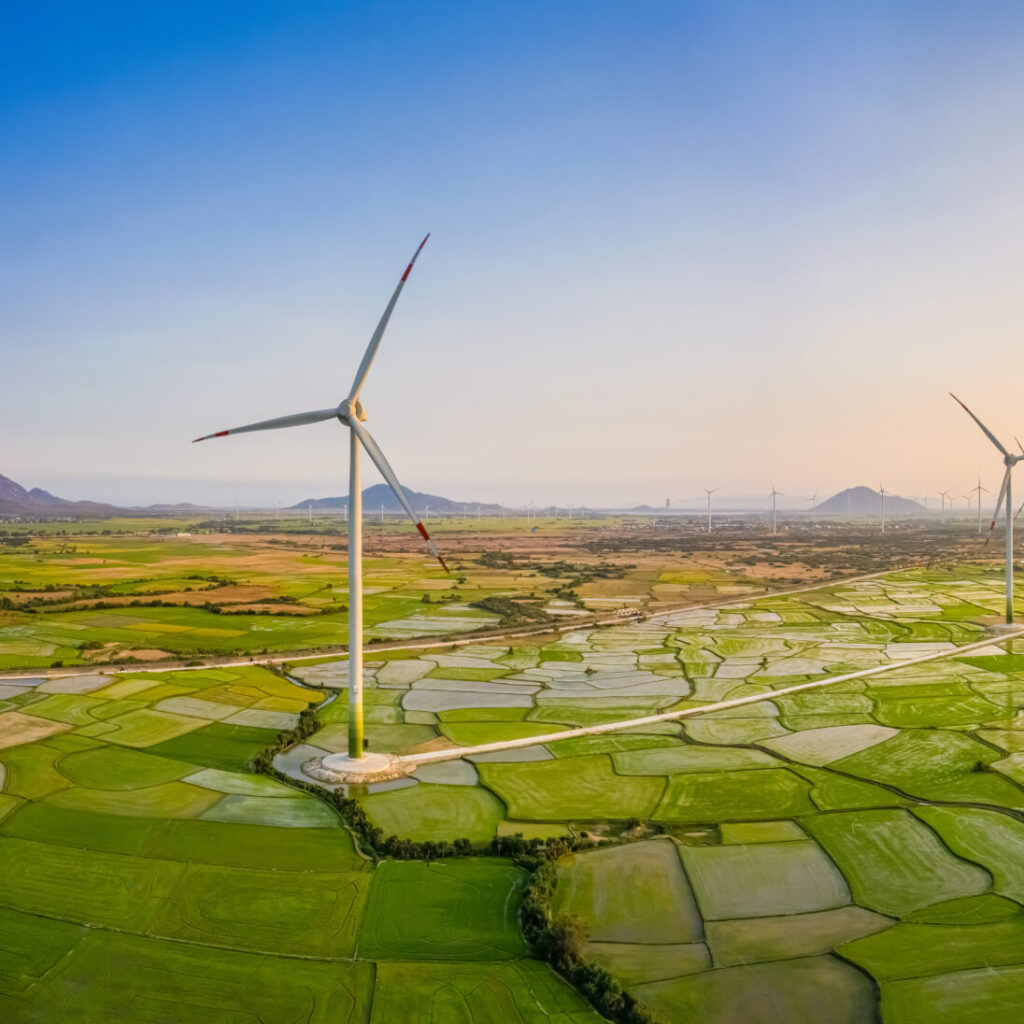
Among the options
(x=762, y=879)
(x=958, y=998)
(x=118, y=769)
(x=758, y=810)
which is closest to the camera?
(x=958, y=998)

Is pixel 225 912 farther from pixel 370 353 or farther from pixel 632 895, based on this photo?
pixel 370 353

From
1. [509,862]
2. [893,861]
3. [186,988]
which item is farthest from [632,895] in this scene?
[186,988]

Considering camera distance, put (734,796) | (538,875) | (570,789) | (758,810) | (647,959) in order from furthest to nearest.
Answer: (570,789)
(734,796)
(758,810)
(538,875)
(647,959)

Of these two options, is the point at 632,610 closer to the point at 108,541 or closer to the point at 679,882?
the point at 679,882

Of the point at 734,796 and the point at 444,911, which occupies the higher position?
the point at 444,911

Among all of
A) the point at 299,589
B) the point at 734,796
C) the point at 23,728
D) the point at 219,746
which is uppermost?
the point at 299,589

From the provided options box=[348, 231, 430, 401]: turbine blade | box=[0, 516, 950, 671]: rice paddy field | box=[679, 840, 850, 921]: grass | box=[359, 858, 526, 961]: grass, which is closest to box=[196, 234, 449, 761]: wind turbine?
box=[348, 231, 430, 401]: turbine blade

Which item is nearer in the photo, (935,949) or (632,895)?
(935,949)
